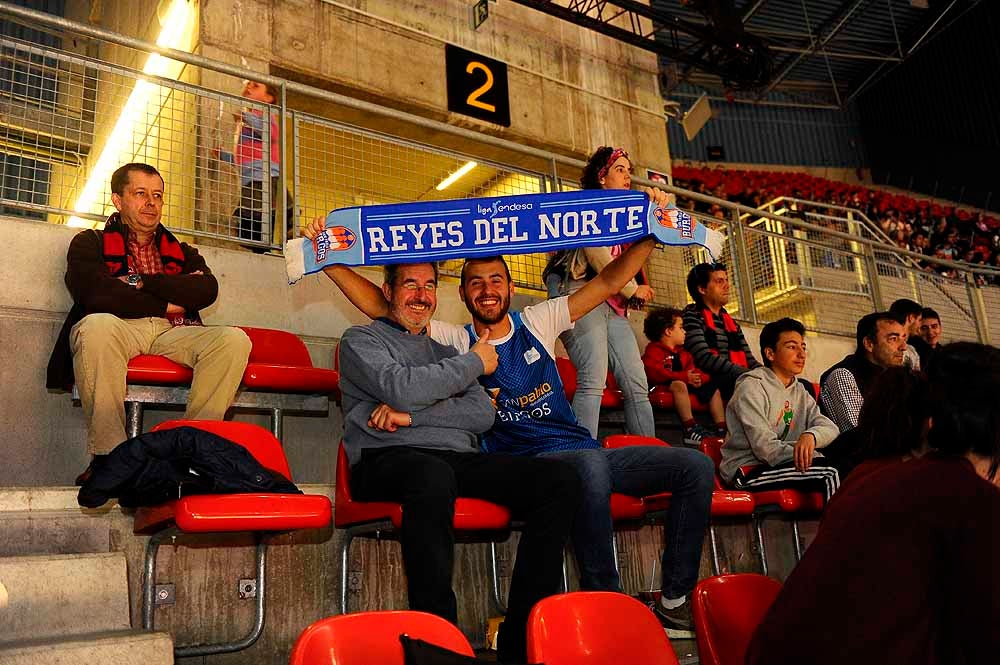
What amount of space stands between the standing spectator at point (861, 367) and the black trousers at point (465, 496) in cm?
205

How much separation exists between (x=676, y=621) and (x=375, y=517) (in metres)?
1.10

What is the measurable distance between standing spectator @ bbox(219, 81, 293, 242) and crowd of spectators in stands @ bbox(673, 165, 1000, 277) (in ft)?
33.7

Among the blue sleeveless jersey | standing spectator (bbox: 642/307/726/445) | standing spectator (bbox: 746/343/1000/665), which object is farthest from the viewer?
standing spectator (bbox: 642/307/726/445)

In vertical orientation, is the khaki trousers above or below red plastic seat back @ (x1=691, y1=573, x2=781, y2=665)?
above

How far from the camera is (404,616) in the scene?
1.70 meters

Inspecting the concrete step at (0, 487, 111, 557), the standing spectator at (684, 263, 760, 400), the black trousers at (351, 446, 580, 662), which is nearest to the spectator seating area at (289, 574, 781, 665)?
the black trousers at (351, 446, 580, 662)

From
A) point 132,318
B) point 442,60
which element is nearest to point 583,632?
point 132,318

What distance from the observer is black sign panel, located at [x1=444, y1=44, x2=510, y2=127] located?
796 cm

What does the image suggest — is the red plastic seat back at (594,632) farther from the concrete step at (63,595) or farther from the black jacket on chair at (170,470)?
the concrete step at (63,595)

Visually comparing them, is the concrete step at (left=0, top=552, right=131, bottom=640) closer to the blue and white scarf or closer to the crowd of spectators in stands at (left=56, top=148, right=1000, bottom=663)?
the crowd of spectators in stands at (left=56, top=148, right=1000, bottom=663)

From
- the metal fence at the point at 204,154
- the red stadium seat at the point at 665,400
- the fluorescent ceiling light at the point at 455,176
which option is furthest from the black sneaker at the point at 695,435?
the fluorescent ceiling light at the point at 455,176

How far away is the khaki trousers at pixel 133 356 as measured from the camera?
304 centimetres

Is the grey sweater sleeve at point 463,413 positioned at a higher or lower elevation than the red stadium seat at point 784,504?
higher

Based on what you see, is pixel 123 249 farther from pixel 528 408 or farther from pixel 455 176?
pixel 455 176
